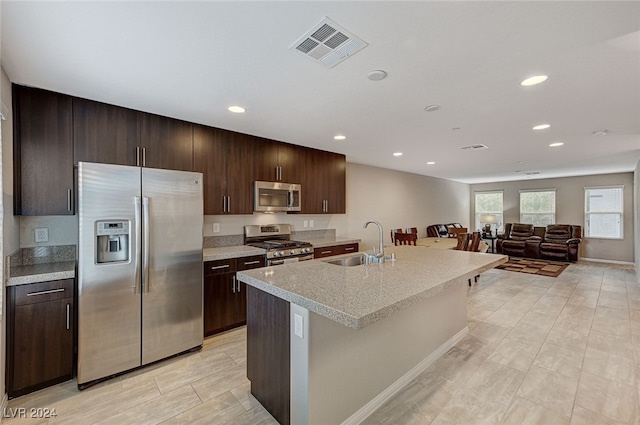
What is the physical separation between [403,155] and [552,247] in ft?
19.1

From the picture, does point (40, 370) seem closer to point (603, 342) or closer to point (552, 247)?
point (603, 342)

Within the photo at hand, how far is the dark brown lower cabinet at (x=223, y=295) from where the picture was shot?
310 centimetres

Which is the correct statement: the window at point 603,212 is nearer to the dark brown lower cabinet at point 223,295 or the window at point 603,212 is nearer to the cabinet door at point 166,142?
the dark brown lower cabinet at point 223,295

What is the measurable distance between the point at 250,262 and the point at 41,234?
1959mm

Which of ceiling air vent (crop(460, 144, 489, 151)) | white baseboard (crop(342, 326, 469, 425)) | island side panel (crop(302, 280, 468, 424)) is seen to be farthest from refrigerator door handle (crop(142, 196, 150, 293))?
ceiling air vent (crop(460, 144, 489, 151))

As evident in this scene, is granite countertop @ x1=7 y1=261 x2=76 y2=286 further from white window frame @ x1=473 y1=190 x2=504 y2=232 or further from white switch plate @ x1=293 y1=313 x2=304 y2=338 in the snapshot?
white window frame @ x1=473 y1=190 x2=504 y2=232

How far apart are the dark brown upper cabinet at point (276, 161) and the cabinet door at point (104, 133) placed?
1.44 metres

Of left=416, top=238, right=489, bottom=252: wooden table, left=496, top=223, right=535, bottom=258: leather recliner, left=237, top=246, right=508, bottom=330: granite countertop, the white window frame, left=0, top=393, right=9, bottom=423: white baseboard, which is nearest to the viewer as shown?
left=237, top=246, right=508, bottom=330: granite countertop

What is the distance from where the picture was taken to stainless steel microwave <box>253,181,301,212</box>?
383 cm

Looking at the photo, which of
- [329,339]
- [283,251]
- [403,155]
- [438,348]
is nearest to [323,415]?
[329,339]

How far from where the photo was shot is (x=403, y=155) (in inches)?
202

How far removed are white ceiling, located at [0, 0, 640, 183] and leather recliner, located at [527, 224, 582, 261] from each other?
534 cm

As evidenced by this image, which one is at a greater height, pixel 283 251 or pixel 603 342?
pixel 283 251

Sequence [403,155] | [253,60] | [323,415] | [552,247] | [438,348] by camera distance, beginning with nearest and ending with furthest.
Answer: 1. [323,415]
2. [253,60]
3. [438,348]
4. [403,155]
5. [552,247]
